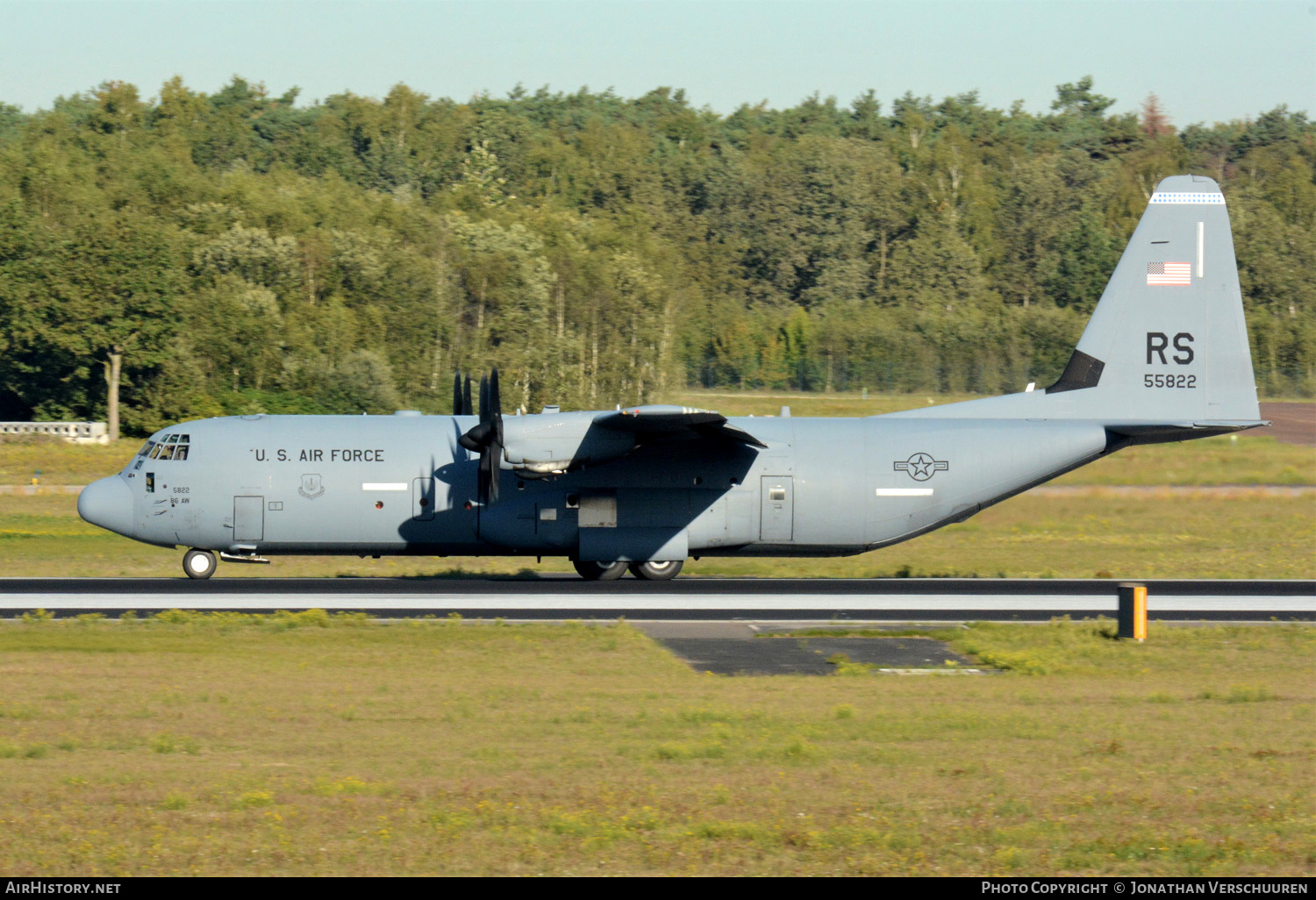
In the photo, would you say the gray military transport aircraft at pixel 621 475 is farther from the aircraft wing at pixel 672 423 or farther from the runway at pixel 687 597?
the runway at pixel 687 597

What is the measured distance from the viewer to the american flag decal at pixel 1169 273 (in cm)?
2727

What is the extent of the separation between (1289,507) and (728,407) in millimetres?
23211

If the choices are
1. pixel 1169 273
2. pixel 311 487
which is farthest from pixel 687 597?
pixel 1169 273

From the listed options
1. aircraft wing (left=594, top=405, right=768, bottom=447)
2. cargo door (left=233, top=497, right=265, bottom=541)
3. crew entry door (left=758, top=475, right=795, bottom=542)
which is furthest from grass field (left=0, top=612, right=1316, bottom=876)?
crew entry door (left=758, top=475, right=795, bottom=542)

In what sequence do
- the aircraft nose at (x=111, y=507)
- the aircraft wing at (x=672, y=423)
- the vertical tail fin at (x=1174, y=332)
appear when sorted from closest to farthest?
the aircraft wing at (x=672, y=423)
the aircraft nose at (x=111, y=507)
the vertical tail fin at (x=1174, y=332)

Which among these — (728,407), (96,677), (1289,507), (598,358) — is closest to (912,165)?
(598,358)

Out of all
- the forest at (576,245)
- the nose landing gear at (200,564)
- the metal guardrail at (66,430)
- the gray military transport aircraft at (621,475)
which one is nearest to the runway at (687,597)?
the nose landing gear at (200,564)

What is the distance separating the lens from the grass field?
9531mm

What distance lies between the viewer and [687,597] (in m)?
24.2

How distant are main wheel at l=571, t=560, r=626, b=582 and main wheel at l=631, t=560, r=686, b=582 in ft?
1.15

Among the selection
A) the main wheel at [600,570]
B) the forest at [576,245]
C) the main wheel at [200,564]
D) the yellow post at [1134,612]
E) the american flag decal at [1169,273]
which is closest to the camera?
the yellow post at [1134,612]

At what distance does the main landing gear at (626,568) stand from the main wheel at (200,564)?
7.10 metres

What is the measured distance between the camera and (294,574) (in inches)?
1139

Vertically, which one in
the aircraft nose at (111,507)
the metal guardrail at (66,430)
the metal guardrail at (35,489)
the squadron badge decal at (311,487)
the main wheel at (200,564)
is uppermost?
the metal guardrail at (66,430)
